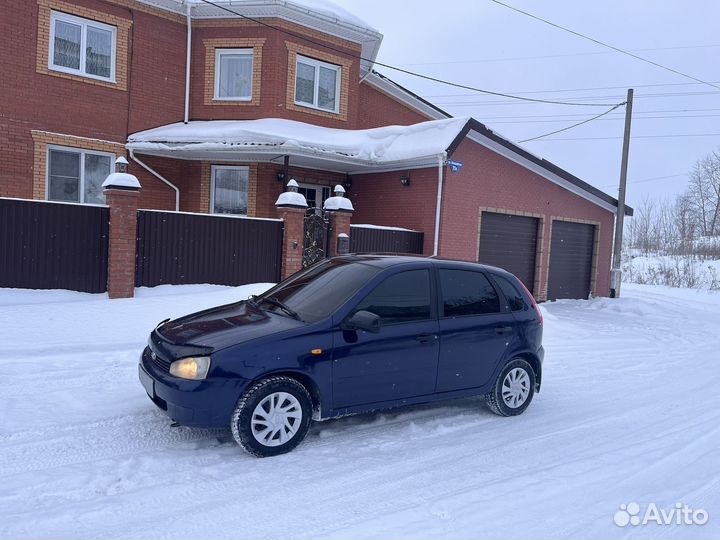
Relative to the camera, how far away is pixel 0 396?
5387 millimetres

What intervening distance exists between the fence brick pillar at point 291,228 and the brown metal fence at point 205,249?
168mm

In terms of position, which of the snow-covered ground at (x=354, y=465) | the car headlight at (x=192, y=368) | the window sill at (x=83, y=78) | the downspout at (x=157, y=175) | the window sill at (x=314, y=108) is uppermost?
the window sill at (x=314, y=108)

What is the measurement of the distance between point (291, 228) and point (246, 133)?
3.05m

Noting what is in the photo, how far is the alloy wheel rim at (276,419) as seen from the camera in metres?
4.35

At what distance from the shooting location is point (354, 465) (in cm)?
431

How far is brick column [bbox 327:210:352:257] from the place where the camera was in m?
11.8

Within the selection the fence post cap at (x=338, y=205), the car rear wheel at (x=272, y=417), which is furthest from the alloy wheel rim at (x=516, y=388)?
the fence post cap at (x=338, y=205)

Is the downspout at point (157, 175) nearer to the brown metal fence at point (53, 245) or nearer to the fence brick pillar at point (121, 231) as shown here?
the fence brick pillar at point (121, 231)

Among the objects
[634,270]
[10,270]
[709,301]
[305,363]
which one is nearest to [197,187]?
[10,270]

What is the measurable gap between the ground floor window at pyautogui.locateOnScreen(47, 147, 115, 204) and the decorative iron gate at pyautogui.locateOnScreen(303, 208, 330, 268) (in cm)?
538

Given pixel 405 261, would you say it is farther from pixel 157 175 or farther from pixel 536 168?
pixel 536 168

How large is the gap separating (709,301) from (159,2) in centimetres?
1928

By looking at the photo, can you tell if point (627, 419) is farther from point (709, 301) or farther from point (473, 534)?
point (709, 301)

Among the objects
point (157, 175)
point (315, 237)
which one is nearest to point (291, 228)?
point (315, 237)
